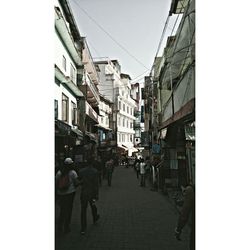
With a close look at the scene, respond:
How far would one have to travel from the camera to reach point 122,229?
3018 mm

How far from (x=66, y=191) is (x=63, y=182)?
122 millimetres

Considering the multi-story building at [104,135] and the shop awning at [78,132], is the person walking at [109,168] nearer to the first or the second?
the multi-story building at [104,135]

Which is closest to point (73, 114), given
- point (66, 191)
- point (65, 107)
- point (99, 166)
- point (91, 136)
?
point (65, 107)

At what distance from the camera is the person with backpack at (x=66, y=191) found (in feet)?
9.28

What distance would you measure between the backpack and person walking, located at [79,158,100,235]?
184 mm

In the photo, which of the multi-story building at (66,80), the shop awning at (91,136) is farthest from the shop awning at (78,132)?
the shop awning at (91,136)

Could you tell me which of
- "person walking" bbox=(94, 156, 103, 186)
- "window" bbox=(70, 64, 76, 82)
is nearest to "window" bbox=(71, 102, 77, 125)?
"window" bbox=(70, 64, 76, 82)

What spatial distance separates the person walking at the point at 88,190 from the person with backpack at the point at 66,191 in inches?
4.1
